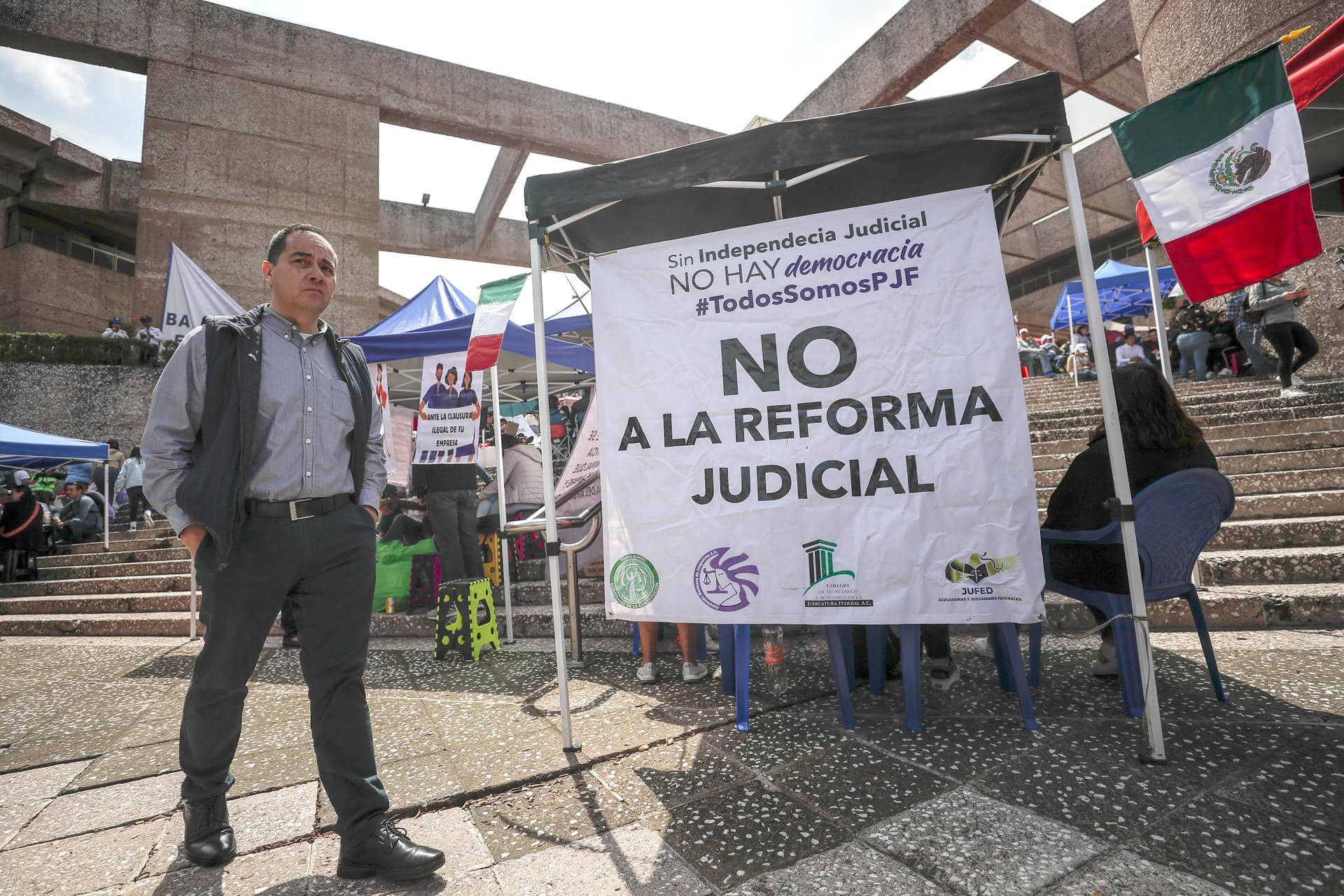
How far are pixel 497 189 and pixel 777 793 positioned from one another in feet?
73.5

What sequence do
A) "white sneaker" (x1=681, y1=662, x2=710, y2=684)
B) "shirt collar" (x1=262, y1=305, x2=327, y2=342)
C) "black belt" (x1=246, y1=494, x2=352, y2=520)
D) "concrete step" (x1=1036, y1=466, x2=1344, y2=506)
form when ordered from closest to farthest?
"black belt" (x1=246, y1=494, x2=352, y2=520)
"shirt collar" (x1=262, y1=305, x2=327, y2=342)
"white sneaker" (x1=681, y1=662, x2=710, y2=684)
"concrete step" (x1=1036, y1=466, x2=1344, y2=506)

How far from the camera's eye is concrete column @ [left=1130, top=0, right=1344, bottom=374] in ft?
23.7

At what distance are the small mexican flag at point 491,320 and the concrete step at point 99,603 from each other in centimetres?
561

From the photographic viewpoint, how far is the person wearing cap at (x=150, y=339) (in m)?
16.2

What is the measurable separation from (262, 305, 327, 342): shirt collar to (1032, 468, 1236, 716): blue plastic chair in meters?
3.12

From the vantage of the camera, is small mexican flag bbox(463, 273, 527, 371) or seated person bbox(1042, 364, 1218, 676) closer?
seated person bbox(1042, 364, 1218, 676)

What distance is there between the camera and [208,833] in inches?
82.2

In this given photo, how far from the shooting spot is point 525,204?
3.04 metres

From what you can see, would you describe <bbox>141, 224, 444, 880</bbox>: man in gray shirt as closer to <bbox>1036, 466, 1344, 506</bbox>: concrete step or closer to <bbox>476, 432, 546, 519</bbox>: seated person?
<bbox>476, 432, 546, 519</bbox>: seated person

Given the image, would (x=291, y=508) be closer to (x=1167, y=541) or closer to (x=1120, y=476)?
(x=1120, y=476)

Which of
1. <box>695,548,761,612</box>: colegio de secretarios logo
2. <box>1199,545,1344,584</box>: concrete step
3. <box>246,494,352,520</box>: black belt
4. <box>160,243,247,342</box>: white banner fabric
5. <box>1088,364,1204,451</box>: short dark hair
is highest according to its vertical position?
<box>160,243,247,342</box>: white banner fabric

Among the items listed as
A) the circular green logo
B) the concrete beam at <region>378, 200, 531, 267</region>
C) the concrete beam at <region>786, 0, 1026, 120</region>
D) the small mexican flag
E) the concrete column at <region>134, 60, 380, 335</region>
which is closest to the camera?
the circular green logo

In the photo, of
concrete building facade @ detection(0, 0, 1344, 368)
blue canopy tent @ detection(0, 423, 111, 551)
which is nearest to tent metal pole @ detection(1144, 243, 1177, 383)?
concrete building facade @ detection(0, 0, 1344, 368)

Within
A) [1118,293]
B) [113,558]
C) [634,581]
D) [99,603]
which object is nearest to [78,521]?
[113,558]
